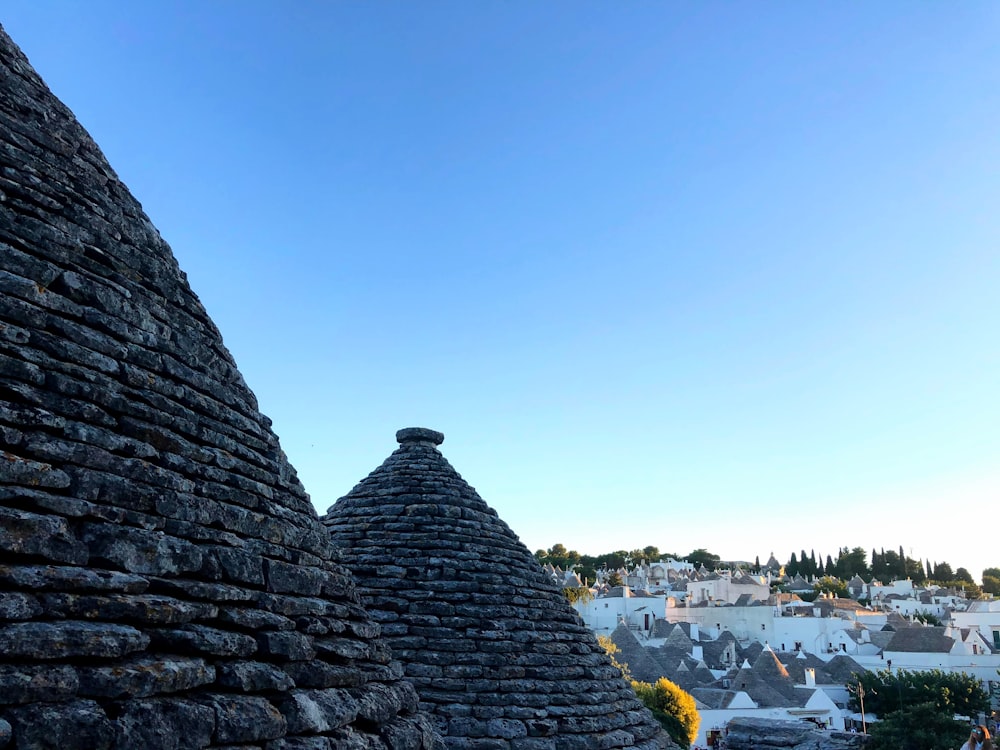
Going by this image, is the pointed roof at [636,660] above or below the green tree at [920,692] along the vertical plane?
above

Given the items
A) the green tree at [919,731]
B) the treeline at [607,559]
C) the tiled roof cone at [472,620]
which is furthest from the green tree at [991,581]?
the tiled roof cone at [472,620]

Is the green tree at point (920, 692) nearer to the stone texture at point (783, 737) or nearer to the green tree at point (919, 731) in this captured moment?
the green tree at point (919, 731)

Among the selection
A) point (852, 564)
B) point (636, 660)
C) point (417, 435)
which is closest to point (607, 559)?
point (852, 564)

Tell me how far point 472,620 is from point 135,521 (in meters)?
4.49

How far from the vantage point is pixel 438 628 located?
6957mm

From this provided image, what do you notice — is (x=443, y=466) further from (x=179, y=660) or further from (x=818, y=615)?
(x=818, y=615)

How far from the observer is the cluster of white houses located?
127 feet

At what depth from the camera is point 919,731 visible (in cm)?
2989

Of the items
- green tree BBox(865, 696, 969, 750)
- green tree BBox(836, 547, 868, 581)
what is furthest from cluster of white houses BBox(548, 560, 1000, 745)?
green tree BBox(836, 547, 868, 581)

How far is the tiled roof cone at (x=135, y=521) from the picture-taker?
2.60 meters

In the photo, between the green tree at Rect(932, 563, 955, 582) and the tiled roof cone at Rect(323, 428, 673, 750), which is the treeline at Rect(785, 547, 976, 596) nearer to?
the green tree at Rect(932, 563, 955, 582)

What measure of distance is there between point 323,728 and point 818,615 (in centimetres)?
7100

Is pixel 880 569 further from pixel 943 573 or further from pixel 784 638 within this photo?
pixel 784 638

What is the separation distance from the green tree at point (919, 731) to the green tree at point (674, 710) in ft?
22.1
